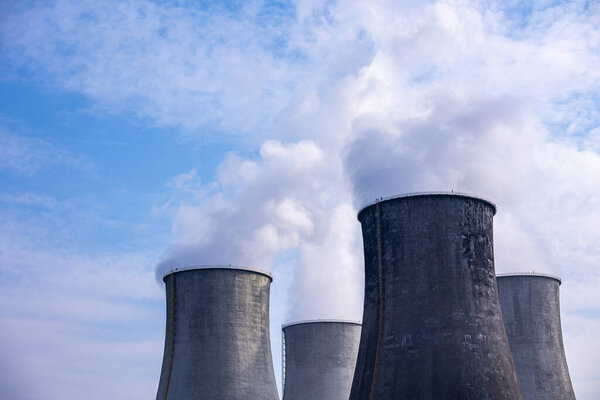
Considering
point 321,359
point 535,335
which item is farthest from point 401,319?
point 321,359

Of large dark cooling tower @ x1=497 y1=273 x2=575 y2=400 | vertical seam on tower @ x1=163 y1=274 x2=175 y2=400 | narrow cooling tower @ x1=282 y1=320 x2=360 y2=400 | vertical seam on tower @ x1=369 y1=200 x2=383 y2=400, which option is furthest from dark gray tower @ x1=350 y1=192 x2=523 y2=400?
narrow cooling tower @ x1=282 y1=320 x2=360 y2=400

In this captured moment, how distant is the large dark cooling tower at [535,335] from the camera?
72.3 ft

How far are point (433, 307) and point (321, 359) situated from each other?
40.0 ft

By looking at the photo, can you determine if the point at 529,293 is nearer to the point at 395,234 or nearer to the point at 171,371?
the point at 395,234

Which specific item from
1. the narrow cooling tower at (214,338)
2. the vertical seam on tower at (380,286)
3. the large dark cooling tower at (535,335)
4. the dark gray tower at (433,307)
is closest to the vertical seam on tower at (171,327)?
the narrow cooling tower at (214,338)

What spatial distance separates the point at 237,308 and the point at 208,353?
1485 millimetres

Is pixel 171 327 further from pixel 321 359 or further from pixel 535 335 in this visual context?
pixel 535 335

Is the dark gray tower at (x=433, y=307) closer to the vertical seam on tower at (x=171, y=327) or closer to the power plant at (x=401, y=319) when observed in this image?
the power plant at (x=401, y=319)

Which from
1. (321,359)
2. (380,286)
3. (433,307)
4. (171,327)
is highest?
(380,286)

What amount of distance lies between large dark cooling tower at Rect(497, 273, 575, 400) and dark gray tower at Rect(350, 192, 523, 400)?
27.3 feet

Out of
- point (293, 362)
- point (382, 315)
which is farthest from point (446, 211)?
point (293, 362)

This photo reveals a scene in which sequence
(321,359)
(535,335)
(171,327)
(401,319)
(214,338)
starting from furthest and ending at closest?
(321,359), (535,335), (171,327), (214,338), (401,319)

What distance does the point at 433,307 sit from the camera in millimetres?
13852

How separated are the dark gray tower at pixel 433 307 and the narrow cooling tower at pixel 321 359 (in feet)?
35.1
